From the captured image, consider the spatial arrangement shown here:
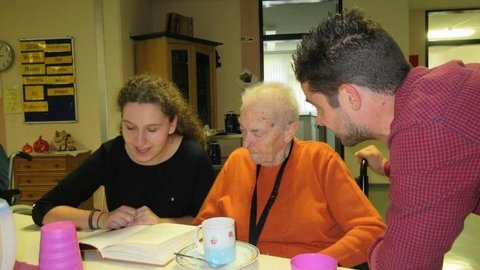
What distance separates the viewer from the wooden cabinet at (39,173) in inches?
167

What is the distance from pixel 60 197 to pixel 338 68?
1.20 meters

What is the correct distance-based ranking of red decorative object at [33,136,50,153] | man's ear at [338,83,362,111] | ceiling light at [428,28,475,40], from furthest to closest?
ceiling light at [428,28,475,40] < red decorative object at [33,136,50,153] < man's ear at [338,83,362,111]

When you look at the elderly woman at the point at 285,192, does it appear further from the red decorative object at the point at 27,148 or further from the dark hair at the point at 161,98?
the red decorative object at the point at 27,148

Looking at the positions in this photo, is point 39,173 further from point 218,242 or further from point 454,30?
point 454,30

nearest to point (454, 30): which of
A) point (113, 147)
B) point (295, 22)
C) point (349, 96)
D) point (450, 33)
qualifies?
point (450, 33)

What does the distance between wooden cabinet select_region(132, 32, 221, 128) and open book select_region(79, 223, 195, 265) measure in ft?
12.6

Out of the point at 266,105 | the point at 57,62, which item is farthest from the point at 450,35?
the point at 266,105

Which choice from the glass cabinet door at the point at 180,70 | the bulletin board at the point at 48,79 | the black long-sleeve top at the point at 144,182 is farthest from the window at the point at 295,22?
the black long-sleeve top at the point at 144,182

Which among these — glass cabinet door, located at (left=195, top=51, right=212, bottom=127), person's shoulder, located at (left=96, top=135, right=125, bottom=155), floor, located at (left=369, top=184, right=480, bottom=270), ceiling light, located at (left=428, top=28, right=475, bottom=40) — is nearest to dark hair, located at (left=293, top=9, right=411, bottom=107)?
person's shoulder, located at (left=96, top=135, right=125, bottom=155)

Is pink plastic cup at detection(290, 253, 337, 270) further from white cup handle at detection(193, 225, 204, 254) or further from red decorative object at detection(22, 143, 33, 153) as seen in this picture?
red decorative object at detection(22, 143, 33, 153)

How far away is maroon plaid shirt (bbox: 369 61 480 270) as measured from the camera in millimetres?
781

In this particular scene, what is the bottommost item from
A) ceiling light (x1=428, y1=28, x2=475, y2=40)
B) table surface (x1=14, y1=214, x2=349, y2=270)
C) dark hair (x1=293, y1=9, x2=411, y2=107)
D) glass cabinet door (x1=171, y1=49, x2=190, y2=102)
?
table surface (x1=14, y1=214, x2=349, y2=270)

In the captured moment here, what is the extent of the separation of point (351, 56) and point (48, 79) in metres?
4.48

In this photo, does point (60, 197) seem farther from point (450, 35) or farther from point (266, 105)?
point (450, 35)
